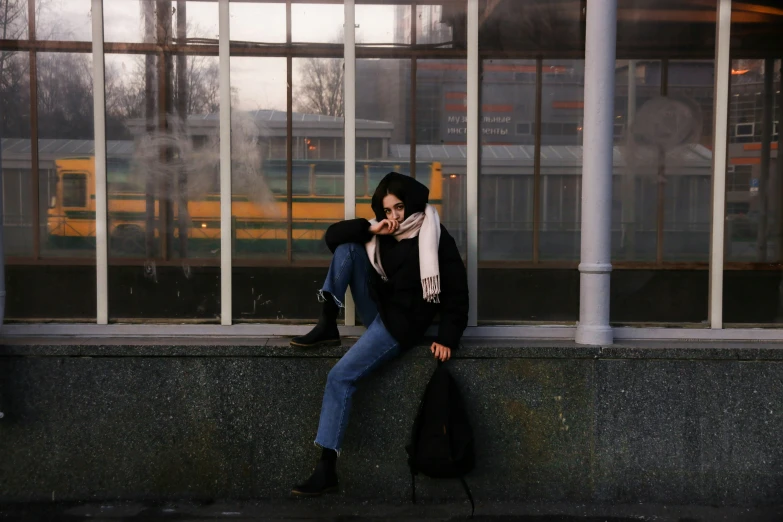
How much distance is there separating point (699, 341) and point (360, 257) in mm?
1847

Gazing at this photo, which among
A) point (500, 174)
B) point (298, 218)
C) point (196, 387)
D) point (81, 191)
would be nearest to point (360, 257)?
point (196, 387)

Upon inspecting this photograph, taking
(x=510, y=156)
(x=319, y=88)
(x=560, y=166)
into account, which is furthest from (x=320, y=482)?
(x=560, y=166)

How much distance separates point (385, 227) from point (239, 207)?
134 cm

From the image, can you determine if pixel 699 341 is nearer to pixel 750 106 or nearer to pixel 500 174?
pixel 500 174

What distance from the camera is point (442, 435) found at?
3.81 metres

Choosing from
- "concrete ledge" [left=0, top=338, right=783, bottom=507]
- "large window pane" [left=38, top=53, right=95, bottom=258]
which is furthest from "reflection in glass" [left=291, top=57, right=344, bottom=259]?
"concrete ledge" [left=0, top=338, right=783, bottom=507]

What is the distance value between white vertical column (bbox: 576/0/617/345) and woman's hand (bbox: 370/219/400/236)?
3.26ft

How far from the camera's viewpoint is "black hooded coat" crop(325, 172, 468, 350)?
3.93 meters

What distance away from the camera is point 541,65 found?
300 inches

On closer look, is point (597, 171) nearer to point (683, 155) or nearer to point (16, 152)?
point (16, 152)

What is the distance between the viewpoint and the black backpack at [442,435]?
12.5ft

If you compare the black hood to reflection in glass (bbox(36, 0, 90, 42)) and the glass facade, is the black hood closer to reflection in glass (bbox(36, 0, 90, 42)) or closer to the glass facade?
the glass facade

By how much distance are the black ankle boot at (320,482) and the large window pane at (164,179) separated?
119cm

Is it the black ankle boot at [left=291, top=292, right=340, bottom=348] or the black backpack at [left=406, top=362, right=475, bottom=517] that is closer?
the black backpack at [left=406, top=362, right=475, bottom=517]
